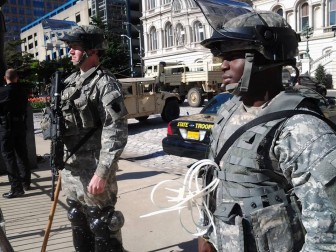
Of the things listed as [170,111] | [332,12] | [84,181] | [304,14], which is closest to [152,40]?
[304,14]

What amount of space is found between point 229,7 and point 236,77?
0.57 metres

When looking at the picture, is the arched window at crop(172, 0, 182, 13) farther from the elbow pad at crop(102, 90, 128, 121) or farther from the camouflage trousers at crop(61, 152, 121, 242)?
the camouflage trousers at crop(61, 152, 121, 242)

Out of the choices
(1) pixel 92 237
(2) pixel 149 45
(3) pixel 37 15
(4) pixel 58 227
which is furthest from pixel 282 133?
(3) pixel 37 15

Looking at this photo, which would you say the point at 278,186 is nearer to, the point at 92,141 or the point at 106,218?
the point at 106,218

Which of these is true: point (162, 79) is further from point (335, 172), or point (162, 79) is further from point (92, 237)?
point (335, 172)

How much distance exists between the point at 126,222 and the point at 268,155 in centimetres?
303

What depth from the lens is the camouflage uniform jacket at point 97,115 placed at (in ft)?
8.45

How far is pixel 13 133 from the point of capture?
5.27 metres

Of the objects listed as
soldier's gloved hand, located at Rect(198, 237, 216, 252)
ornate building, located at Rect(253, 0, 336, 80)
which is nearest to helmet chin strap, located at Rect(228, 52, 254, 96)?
soldier's gloved hand, located at Rect(198, 237, 216, 252)

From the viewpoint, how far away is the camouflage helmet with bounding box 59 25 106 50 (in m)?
2.71

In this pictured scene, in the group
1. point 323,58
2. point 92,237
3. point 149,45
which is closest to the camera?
point 92,237

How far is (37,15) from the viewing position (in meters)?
134

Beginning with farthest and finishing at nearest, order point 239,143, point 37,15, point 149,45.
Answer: point 37,15, point 149,45, point 239,143

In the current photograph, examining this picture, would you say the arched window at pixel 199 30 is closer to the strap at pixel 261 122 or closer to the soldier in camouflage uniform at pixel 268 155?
the soldier in camouflage uniform at pixel 268 155
